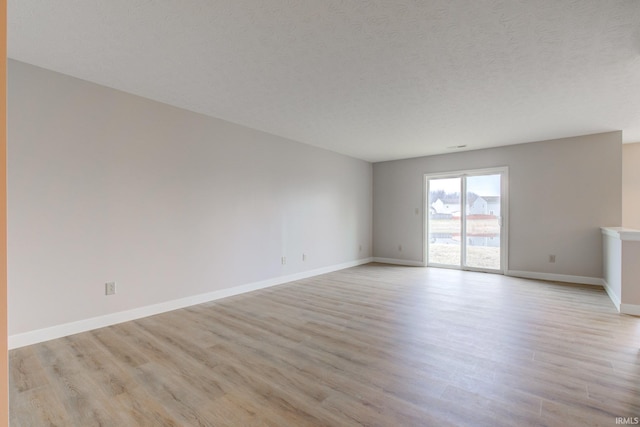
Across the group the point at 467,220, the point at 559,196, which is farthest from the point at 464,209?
the point at 559,196

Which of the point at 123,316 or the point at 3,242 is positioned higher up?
the point at 3,242

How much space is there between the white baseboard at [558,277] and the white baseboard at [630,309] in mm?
1617

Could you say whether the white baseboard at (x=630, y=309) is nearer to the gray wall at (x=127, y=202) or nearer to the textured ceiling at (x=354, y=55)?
the textured ceiling at (x=354, y=55)

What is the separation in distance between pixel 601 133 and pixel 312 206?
508 centimetres

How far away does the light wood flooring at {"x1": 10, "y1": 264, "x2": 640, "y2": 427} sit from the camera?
64.9 inches

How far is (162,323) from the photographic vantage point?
3.06m

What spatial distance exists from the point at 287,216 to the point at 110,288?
108 inches

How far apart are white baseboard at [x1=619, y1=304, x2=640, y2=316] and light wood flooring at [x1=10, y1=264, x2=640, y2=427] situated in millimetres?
92

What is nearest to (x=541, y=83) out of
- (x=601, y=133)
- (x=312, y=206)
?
(x=601, y=133)

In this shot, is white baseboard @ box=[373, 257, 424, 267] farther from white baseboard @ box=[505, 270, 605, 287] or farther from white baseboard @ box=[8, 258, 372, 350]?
white baseboard @ box=[8, 258, 372, 350]

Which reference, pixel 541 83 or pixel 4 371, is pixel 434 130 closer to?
pixel 541 83

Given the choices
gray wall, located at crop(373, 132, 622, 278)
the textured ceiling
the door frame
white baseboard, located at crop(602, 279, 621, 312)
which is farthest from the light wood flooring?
the textured ceiling

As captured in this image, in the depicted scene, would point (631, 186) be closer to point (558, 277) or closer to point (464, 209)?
point (558, 277)

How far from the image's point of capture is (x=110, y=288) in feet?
9.98
